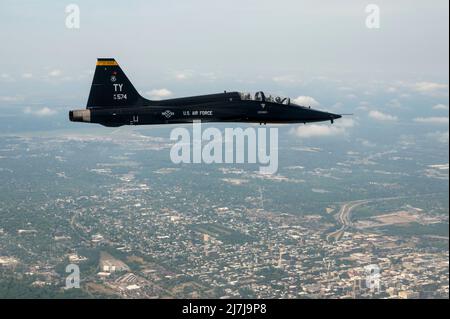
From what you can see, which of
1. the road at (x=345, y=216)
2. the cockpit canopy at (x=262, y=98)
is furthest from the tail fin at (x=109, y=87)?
the road at (x=345, y=216)

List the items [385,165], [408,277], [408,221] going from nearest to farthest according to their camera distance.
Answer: [408,277] → [408,221] → [385,165]

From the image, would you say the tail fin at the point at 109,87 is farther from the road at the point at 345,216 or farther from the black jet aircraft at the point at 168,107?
the road at the point at 345,216

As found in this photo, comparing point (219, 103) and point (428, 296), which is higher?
point (219, 103)

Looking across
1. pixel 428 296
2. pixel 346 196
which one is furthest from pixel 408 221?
pixel 428 296

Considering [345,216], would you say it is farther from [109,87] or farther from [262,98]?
[109,87]

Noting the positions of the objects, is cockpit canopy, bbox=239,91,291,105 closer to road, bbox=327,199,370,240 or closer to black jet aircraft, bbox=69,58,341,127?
black jet aircraft, bbox=69,58,341,127
